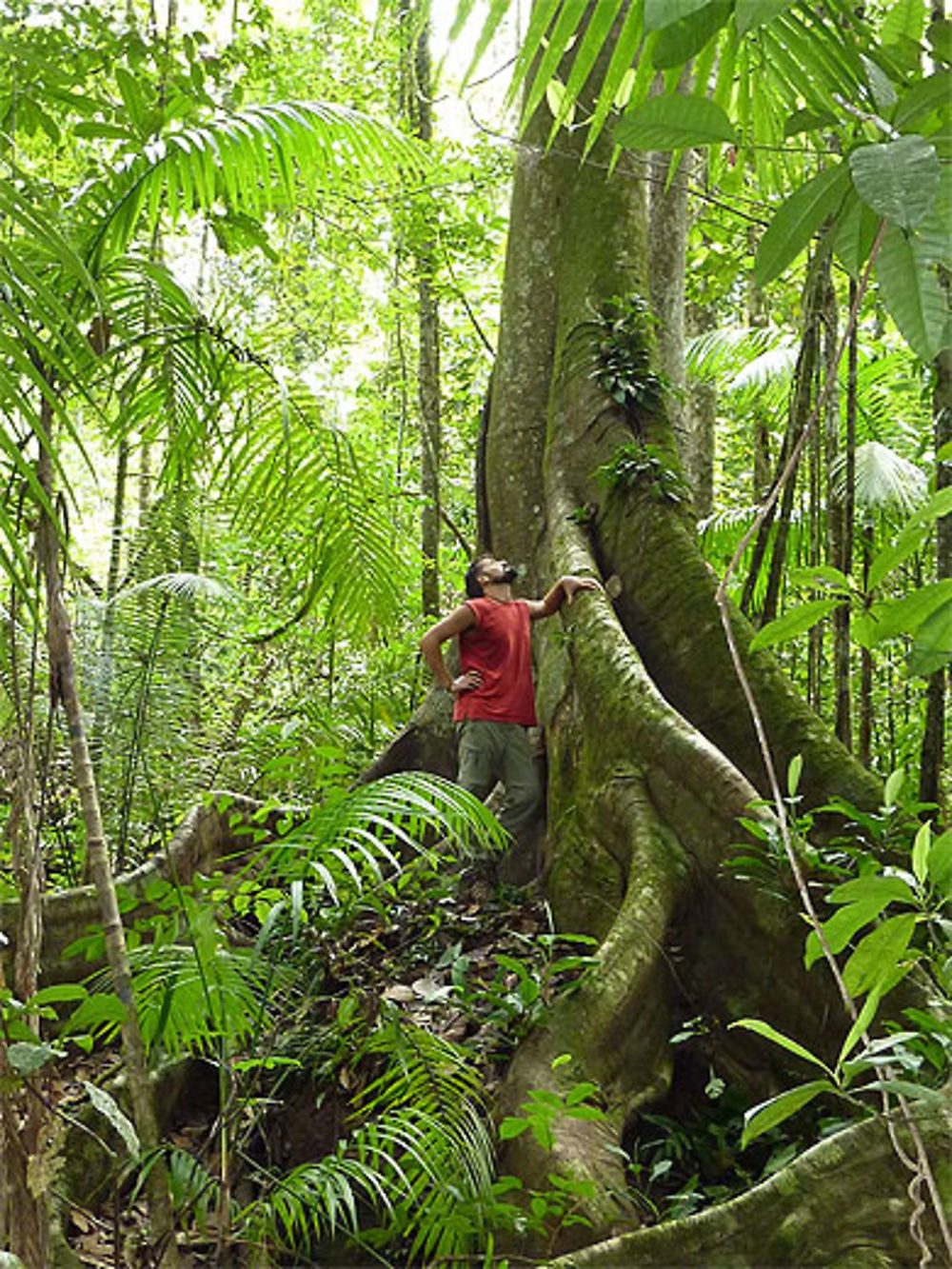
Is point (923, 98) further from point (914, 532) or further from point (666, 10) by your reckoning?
point (914, 532)

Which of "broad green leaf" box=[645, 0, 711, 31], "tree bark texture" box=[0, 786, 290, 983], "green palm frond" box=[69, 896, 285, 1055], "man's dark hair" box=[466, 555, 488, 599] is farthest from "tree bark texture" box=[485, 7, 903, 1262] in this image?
"broad green leaf" box=[645, 0, 711, 31]

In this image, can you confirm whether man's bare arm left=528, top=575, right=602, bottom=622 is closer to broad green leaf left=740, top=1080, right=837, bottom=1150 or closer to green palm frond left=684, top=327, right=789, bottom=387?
green palm frond left=684, top=327, right=789, bottom=387

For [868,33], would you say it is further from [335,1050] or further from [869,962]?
[335,1050]

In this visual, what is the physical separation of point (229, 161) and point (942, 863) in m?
2.18

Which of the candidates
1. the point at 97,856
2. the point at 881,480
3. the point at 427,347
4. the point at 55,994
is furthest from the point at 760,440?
the point at 55,994

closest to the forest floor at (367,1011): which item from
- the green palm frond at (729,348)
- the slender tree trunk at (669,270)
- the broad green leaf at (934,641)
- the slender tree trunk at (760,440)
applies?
the broad green leaf at (934,641)

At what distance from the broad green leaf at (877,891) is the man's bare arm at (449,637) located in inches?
183

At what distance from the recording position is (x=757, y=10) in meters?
0.84

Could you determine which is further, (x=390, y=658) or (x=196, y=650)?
(x=390, y=658)

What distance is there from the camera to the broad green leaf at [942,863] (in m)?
1.15

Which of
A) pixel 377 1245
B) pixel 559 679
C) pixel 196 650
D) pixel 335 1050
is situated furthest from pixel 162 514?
pixel 377 1245

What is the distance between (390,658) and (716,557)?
8.54 feet

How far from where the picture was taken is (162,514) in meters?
5.44

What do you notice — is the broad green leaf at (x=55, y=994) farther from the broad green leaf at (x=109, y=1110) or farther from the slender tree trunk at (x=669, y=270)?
the slender tree trunk at (x=669, y=270)
